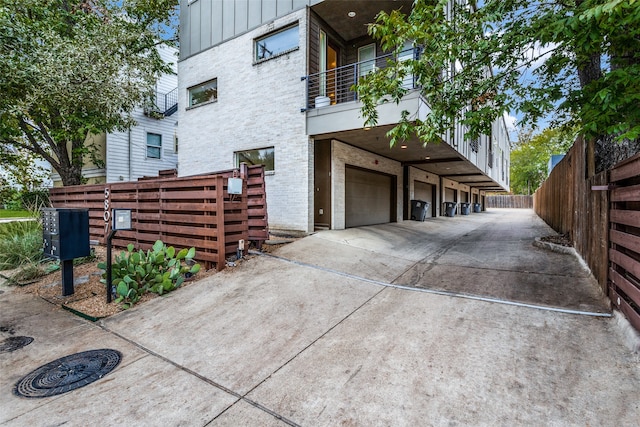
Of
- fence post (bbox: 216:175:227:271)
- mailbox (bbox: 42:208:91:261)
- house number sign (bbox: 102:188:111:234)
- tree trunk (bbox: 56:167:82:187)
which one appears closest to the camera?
mailbox (bbox: 42:208:91:261)

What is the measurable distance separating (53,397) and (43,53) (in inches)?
362

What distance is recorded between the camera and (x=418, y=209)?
14.6 m

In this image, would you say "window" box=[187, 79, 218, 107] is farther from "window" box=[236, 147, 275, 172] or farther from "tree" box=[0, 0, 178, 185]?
"window" box=[236, 147, 275, 172]

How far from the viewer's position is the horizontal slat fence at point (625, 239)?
265 centimetres

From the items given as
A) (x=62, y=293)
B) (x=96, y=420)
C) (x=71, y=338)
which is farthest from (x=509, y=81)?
(x=62, y=293)

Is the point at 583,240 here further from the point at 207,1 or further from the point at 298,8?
the point at 207,1

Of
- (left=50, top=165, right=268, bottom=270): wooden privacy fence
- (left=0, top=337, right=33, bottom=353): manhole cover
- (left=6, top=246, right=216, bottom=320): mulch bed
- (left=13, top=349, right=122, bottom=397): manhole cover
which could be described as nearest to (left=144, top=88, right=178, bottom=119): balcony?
(left=50, top=165, right=268, bottom=270): wooden privacy fence

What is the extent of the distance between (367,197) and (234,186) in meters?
7.12

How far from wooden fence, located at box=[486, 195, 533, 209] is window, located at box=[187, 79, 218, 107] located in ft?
140

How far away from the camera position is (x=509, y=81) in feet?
15.7

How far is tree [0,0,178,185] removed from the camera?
782 cm

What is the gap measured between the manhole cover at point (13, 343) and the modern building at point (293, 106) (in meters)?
6.16

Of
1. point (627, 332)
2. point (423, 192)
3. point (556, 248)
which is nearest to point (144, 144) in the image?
point (423, 192)

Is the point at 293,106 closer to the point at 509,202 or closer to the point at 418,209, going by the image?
the point at 418,209
